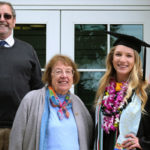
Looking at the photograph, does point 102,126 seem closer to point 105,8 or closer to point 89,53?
point 89,53

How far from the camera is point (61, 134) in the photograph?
8.89ft

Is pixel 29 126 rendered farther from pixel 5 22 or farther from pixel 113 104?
pixel 5 22

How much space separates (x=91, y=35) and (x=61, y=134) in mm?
1828

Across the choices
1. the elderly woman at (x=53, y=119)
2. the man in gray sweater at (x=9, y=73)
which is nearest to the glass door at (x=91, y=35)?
Result: the man in gray sweater at (x=9, y=73)

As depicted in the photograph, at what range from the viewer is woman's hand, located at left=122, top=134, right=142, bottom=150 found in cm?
269

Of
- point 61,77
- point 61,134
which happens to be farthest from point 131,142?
point 61,77

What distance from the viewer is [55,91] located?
2.91 metres

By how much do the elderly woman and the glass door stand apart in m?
1.22

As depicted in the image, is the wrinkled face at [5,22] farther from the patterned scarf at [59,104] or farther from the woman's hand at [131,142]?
the woman's hand at [131,142]

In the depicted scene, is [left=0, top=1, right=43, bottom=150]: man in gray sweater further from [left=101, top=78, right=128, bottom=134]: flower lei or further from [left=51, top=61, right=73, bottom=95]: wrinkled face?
[left=101, top=78, right=128, bottom=134]: flower lei

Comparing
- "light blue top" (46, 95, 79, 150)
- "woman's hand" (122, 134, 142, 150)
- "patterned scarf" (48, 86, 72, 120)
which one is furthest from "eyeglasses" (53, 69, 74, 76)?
"woman's hand" (122, 134, 142, 150)

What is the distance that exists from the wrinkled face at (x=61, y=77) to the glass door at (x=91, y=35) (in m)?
1.28

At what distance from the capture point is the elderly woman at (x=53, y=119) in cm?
270

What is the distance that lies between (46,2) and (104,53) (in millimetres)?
969
